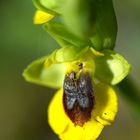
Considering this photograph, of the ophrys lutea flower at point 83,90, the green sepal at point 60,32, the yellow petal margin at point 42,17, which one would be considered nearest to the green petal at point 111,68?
the ophrys lutea flower at point 83,90

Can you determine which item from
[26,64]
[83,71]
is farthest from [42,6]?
[26,64]

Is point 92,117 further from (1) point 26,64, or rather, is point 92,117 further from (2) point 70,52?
(1) point 26,64

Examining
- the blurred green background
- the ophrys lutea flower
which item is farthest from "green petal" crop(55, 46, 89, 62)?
the blurred green background

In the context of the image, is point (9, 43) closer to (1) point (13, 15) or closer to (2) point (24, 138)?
(1) point (13, 15)

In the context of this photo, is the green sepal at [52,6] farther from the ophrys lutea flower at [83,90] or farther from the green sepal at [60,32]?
the ophrys lutea flower at [83,90]

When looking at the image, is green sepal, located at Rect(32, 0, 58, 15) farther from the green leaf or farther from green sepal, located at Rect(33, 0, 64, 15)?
the green leaf
